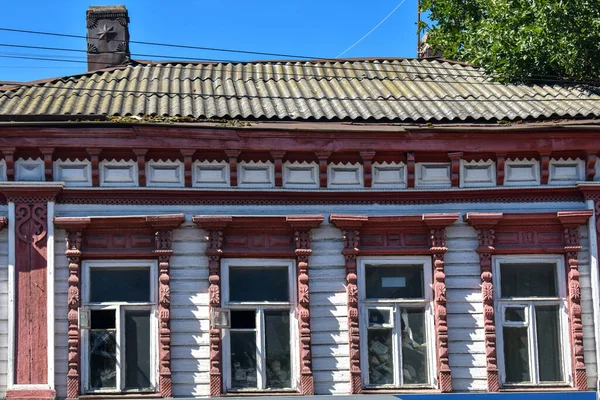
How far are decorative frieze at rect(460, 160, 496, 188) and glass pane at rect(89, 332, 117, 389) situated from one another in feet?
15.5

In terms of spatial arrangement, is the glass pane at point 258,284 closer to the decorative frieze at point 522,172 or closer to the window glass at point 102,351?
the window glass at point 102,351

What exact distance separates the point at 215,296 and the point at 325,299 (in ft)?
4.41

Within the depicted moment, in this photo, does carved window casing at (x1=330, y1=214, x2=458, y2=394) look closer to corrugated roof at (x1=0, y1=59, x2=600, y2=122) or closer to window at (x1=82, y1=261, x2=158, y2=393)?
corrugated roof at (x1=0, y1=59, x2=600, y2=122)

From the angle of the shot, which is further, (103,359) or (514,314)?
(514,314)

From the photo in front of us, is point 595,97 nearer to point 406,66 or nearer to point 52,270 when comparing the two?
point 406,66

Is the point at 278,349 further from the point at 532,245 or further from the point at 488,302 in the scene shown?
the point at 532,245

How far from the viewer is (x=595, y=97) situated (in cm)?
1480

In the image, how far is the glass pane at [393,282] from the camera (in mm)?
13133

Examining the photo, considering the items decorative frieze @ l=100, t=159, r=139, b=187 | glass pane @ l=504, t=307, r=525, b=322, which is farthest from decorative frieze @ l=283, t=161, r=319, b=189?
glass pane @ l=504, t=307, r=525, b=322

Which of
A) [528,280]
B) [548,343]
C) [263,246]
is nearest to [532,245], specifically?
[528,280]

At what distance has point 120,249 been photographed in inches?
502

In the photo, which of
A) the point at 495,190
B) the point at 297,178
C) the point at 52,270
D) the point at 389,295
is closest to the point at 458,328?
the point at 389,295

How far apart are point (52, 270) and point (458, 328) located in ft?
16.2

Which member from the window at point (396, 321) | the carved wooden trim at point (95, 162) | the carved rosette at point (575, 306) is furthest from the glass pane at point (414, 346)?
the carved wooden trim at point (95, 162)
